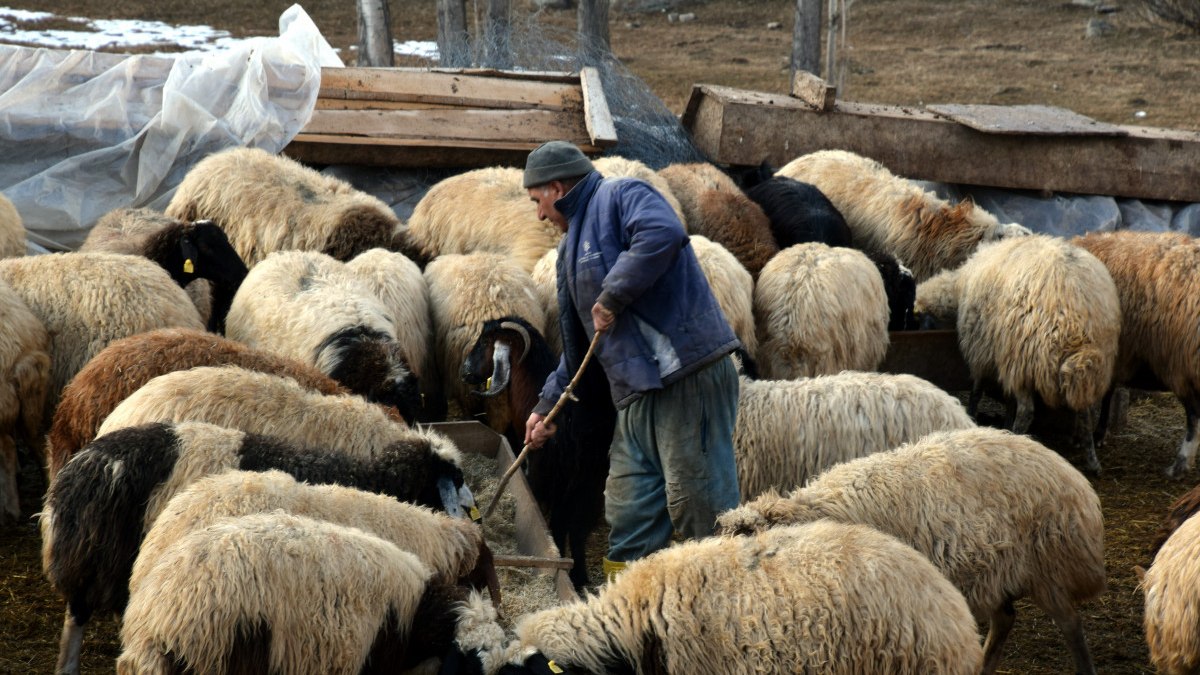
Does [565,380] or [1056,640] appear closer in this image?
[565,380]

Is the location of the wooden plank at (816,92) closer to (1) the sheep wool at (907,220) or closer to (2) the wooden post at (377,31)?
(1) the sheep wool at (907,220)

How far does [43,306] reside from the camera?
20.7 feet

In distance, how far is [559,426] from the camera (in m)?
5.62

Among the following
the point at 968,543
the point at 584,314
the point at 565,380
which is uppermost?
the point at 584,314

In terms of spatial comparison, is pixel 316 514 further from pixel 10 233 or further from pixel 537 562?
pixel 10 233

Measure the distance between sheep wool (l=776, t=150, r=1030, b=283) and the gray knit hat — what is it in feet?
15.9

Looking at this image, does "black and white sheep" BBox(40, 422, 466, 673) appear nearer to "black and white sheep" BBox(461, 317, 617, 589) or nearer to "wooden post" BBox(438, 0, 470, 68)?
"black and white sheep" BBox(461, 317, 617, 589)

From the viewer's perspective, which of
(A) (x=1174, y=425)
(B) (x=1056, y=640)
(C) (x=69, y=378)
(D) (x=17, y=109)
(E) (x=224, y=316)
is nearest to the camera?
(B) (x=1056, y=640)

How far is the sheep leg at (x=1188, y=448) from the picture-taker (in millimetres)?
7395

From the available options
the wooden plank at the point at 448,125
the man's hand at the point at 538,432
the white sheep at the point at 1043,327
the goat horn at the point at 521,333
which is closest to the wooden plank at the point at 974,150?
the wooden plank at the point at 448,125


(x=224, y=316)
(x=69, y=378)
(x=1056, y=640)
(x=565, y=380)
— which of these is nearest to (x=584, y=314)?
(x=565, y=380)

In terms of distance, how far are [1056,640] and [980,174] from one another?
5.76 meters

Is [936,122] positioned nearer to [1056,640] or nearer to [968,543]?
[1056,640]

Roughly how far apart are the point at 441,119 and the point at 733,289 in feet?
12.8
